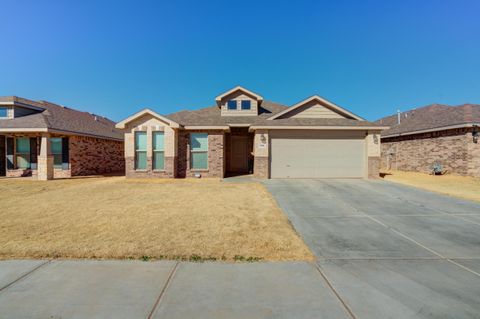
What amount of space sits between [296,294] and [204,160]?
12224mm

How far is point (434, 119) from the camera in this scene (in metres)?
18.7

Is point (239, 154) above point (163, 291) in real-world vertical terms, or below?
above

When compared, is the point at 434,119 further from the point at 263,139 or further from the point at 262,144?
the point at 262,144

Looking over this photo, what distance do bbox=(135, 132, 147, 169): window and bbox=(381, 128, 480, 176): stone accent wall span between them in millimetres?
21805

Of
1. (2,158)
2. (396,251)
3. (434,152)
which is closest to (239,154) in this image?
(396,251)

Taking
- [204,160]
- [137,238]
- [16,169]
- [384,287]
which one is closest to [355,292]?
[384,287]

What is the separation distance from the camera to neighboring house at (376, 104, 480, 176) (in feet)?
50.6

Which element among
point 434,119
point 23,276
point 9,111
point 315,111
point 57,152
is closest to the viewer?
point 23,276

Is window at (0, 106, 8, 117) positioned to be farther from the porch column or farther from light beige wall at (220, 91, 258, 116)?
light beige wall at (220, 91, 258, 116)

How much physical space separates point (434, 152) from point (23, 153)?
1251 inches

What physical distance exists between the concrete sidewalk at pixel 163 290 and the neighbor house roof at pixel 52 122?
1484 cm

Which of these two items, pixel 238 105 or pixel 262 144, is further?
pixel 238 105

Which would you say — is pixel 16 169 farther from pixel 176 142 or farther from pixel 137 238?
pixel 137 238

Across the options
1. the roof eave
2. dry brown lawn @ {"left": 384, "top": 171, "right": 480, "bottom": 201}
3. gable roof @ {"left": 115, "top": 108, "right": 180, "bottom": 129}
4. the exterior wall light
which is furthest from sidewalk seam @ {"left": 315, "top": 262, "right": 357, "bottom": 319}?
gable roof @ {"left": 115, "top": 108, "right": 180, "bottom": 129}
